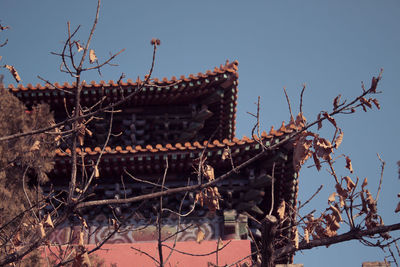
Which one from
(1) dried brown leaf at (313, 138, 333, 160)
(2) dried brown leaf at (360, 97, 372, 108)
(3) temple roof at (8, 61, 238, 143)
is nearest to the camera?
(2) dried brown leaf at (360, 97, 372, 108)

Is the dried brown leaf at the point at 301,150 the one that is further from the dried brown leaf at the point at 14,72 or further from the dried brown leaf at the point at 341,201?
the dried brown leaf at the point at 14,72

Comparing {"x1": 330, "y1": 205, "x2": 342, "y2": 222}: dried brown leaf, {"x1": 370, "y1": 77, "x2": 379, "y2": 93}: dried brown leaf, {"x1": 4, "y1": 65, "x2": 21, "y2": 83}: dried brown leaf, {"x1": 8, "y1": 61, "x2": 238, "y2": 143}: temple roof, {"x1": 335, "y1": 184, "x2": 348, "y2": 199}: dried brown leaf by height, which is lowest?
{"x1": 330, "y1": 205, "x2": 342, "y2": 222}: dried brown leaf

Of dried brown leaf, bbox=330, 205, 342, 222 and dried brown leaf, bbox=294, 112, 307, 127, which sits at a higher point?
dried brown leaf, bbox=294, 112, 307, 127

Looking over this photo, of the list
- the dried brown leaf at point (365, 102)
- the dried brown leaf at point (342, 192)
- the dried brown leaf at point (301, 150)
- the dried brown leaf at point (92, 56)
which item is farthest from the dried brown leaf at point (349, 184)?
the dried brown leaf at point (92, 56)

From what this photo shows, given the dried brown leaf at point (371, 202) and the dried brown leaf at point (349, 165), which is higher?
the dried brown leaf at point (349, 165)

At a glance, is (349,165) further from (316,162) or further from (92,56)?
(92,56)

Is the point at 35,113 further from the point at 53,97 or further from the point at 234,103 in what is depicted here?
the point at 234,103

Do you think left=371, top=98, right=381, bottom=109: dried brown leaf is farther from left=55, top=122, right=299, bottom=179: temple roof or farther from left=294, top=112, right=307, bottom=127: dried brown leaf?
left=55, top=122, right=299, bottom=179: temple roof

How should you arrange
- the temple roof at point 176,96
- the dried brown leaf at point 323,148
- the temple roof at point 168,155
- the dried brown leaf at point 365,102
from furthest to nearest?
the temple roof at point 176,96
the temple roof at point 168,155
the dried brown leaf at point 323,148
the dried brown leaf at point 365,102

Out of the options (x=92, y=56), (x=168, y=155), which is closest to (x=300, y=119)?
(x=92, y=56)

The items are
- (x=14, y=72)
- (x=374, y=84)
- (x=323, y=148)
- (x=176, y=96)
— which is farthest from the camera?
(x=176, y=96)


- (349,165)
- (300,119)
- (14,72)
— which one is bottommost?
(349,165)

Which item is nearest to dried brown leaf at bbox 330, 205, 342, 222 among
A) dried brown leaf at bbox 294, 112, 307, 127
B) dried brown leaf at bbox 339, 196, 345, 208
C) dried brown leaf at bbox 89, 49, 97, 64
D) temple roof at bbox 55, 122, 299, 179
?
dried brown leaf at bbox 339, 196, 345, 208

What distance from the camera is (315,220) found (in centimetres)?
423
